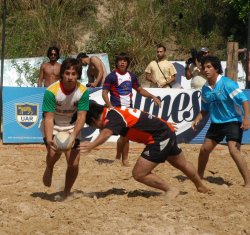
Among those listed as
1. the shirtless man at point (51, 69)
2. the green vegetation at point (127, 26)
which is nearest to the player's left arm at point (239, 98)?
the shirtless man at point (51, 69)

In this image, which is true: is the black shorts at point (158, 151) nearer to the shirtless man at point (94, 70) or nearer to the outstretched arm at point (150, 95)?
the outstretched arm at point (150, 95)

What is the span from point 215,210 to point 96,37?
14.4 metres

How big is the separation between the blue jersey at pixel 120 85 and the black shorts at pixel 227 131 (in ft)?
6.65

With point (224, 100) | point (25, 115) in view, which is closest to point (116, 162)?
point (25, 115)

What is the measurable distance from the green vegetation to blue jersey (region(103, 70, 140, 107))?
915cm

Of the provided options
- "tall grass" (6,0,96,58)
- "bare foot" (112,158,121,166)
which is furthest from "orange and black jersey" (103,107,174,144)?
"tall grass" (6,0,96,58)

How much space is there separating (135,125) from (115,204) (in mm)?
932

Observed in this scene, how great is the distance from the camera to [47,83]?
13.1m

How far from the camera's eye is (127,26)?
21.2m

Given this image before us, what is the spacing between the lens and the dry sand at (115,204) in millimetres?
6445

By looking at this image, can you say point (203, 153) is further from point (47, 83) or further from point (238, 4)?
point (238, 4)

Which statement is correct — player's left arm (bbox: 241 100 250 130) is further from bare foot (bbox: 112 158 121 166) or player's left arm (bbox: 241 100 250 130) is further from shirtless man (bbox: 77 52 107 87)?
shirtless man (bbox: 77 52 107 87)

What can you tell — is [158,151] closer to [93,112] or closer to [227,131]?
[93,112]

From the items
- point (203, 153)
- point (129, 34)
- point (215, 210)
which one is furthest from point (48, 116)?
point (129, 34)
